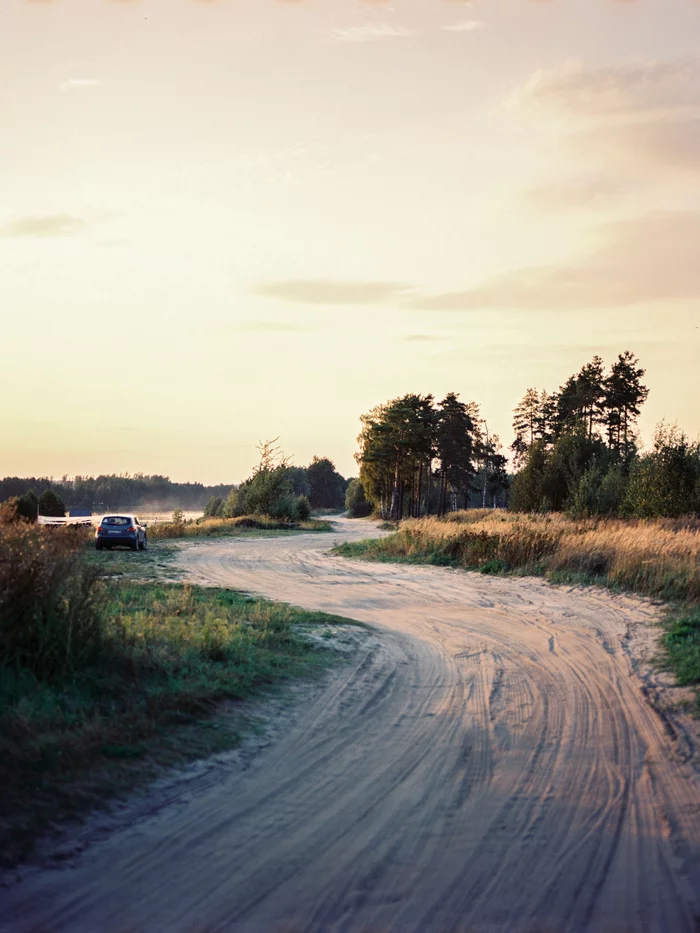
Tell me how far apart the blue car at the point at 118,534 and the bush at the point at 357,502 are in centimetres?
8001

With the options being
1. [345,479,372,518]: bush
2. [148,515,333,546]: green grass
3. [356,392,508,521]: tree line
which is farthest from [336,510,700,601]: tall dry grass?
[345,479,372,518]: bush

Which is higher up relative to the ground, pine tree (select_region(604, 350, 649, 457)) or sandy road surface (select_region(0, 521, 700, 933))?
pine tree (select_region(604, 350, 649, 457))

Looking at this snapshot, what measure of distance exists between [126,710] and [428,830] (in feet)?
10.00

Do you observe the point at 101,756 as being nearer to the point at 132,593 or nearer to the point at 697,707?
the point at 697,707

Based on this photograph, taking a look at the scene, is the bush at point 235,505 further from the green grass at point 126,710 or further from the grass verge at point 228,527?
the green grass at point 126,710

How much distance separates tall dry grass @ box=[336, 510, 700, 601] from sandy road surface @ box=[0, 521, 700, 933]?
795cm

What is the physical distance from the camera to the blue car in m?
32.3

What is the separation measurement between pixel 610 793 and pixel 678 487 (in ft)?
96.6

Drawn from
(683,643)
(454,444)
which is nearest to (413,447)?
(454,444)

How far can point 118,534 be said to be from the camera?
106 ft

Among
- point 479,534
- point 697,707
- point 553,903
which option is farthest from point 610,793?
point 479,534

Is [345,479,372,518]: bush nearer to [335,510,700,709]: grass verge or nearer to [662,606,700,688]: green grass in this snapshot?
[335,510,700,709]: grass verge

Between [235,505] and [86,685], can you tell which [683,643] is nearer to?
[86,685]

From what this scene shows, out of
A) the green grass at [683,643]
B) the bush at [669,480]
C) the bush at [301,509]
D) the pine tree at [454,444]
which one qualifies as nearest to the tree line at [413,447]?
the pine tree at [454,444]
